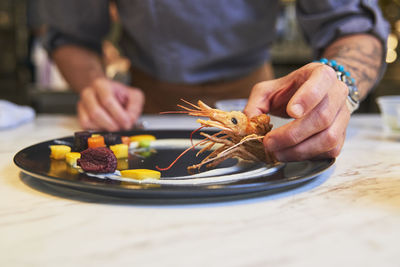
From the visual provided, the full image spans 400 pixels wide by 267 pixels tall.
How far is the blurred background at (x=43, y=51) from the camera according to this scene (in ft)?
13.3

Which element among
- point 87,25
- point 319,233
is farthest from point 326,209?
point 87,25

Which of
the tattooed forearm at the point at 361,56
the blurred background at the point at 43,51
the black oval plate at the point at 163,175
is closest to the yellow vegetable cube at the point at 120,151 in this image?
the black oval plate at the point at 163,175

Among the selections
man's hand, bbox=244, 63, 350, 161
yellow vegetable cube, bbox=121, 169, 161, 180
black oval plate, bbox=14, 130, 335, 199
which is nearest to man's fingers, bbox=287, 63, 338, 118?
man's hand, bbox=244, 63, 350, 161

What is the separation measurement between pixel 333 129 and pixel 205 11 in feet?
3.11

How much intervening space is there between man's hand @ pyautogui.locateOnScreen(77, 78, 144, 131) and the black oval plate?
40 cm

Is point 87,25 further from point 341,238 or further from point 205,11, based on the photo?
point 341,238

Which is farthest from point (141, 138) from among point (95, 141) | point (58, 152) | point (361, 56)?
point (361, 56)

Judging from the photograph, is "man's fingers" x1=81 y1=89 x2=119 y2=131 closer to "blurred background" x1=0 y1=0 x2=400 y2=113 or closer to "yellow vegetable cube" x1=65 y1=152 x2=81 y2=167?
"yellow vegetable cube" x1=65 y1=152 x2=81 y2=167

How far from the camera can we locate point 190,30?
5.34 ft

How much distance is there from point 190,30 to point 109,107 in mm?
489

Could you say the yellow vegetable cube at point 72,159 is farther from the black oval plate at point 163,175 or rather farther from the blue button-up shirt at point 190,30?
the blue button-up shirt at point 190,30

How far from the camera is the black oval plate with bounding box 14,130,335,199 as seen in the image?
1.96 ft

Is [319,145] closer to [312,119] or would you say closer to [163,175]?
[312,119]

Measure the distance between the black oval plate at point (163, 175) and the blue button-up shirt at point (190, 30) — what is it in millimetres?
752
